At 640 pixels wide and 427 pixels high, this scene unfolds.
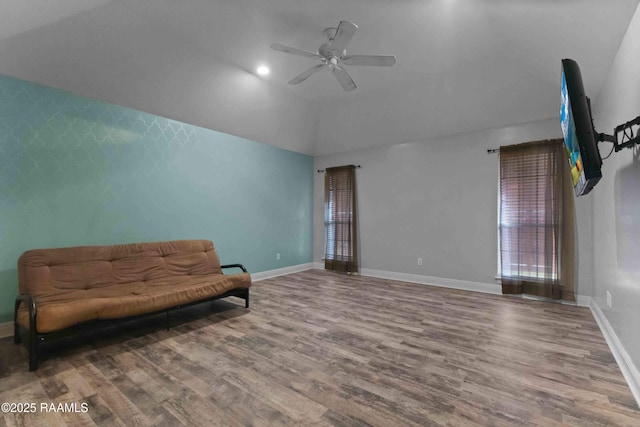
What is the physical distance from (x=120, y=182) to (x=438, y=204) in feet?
15.3

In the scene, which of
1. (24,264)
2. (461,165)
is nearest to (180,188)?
(24,264)

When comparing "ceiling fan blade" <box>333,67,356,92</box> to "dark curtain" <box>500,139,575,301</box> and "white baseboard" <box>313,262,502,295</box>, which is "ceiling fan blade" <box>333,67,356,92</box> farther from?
"white baseboard" <box>313,262,502,295</box>

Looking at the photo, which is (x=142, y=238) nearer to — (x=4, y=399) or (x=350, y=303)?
(x=4, y=399)

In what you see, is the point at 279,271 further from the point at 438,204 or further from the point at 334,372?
the point at 334,372

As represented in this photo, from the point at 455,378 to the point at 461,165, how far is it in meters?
3.52

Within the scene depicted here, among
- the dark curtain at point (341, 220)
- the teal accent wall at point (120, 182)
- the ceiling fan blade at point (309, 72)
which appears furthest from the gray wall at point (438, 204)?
the ceiling fan blade at point (309, 72)

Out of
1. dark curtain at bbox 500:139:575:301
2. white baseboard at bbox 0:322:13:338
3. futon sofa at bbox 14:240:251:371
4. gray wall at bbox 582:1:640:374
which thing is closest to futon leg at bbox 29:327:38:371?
futon sofa at bbox 14:240:251:371

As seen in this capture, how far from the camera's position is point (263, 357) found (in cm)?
226

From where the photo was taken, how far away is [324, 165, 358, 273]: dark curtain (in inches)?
223

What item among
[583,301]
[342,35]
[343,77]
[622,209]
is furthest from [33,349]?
[583,301]

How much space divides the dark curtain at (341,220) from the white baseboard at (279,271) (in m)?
0.43

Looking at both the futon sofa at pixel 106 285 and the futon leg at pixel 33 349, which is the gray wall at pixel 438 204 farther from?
the futon leg at pixel 33 349

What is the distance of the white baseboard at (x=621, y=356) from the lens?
5.86 ft

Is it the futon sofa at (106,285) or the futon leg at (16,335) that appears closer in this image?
the futon sofa at (106,285)
